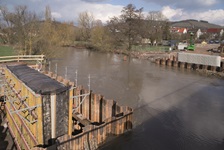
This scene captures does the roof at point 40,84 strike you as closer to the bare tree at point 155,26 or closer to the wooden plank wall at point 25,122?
the wooden plank wall at point 25,122

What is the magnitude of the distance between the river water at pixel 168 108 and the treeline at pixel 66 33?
904 centimetres

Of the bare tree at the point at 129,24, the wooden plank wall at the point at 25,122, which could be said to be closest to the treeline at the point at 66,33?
the bare tree at the point at 129,24

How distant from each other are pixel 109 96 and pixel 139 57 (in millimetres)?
24107

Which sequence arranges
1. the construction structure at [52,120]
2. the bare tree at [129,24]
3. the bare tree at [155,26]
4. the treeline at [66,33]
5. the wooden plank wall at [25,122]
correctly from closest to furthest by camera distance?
the construction structure at [52,120]
the wooden plank wall at [25,122]
the treeline at [66,33]
the bare tree at [129,24]
the bare tree at [155,26]

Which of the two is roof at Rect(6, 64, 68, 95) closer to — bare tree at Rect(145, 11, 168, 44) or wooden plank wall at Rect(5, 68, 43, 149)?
wooden plank wall at Rect(5, 68, 43, 149)

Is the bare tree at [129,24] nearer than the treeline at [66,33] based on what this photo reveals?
No

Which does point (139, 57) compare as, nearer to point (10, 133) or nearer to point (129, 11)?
point (129, 11)

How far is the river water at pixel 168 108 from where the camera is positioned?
891 cm

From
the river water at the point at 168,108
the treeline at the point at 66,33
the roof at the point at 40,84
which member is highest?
the treeline at the point at 66,33

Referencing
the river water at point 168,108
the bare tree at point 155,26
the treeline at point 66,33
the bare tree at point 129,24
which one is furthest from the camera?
the bare tree at point 155,26

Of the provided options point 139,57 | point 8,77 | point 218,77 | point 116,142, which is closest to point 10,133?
point 8,77

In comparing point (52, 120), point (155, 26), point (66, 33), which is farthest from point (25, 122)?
point (155, 26)

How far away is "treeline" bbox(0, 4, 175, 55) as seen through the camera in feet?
92.8

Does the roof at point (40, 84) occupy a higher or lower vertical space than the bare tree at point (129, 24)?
lower
